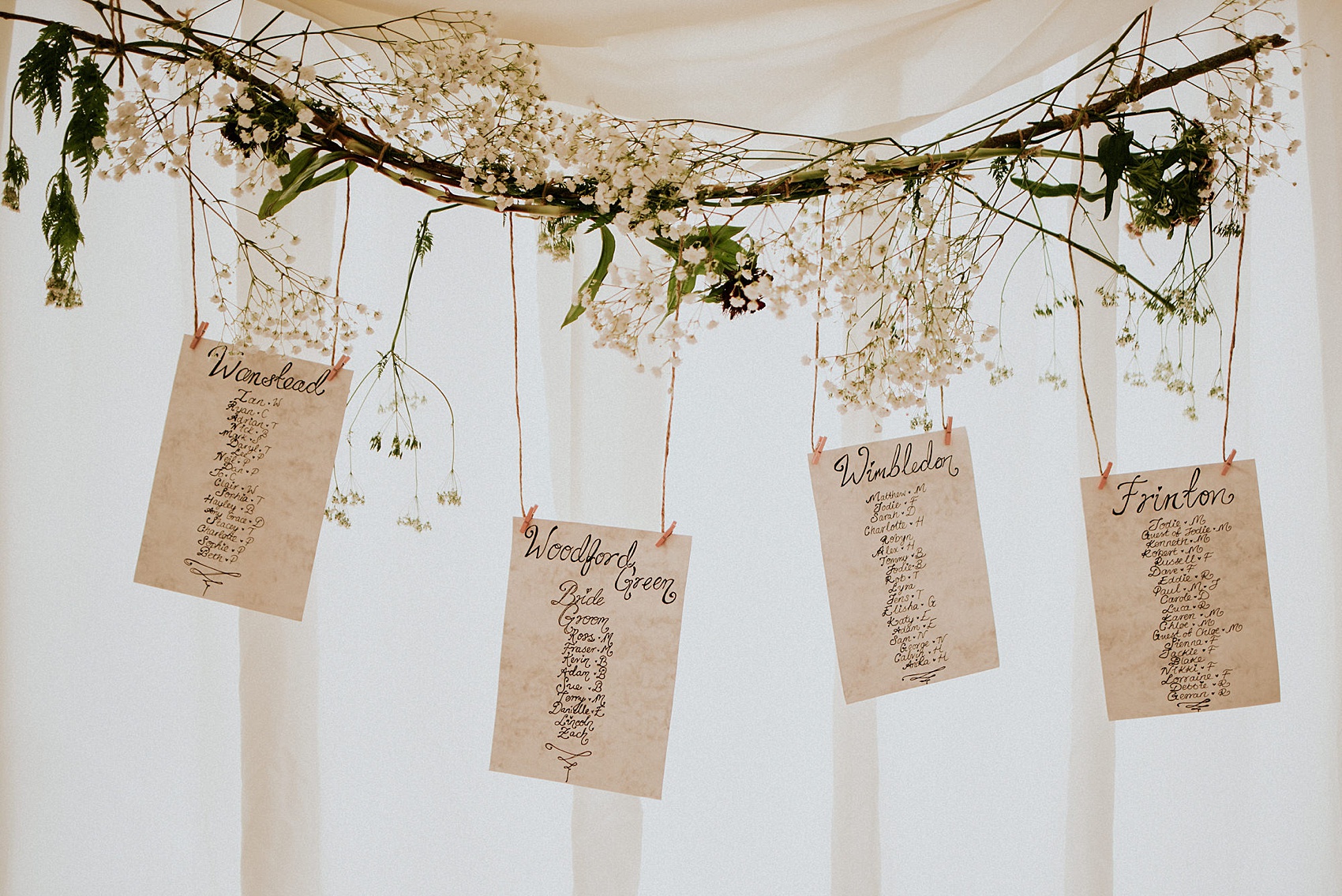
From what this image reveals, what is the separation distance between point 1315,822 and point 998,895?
16.3 inches

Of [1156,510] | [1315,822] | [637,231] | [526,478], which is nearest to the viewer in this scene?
[637,231]

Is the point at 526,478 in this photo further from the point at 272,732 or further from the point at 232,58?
the point at 232,58

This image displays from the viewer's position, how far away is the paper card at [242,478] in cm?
93

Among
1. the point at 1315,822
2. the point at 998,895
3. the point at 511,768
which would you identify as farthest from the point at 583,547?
the point at 1315,822

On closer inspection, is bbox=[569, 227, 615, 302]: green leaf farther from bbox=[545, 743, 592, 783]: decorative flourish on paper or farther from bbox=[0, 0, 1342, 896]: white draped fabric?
bbox=[545, 743, 592, 783]: decorative flourish on paper

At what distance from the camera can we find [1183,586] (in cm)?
94

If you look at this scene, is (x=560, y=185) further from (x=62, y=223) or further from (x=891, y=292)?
(x=62, y=223)

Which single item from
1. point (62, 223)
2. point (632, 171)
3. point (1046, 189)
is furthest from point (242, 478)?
point (1046, 189)

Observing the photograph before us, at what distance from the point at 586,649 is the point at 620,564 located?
10 cm

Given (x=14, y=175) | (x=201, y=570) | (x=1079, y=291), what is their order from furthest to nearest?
(x=1079, y=291) < (x=201, y=570) < (x=14, y=175)

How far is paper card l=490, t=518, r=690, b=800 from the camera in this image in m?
0.95

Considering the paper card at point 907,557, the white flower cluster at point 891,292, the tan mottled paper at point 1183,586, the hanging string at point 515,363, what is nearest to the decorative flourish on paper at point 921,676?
the paper card at point 907,557

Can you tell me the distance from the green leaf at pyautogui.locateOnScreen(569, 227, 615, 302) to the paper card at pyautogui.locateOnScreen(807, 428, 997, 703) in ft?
1.00

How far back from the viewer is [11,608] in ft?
3.83
